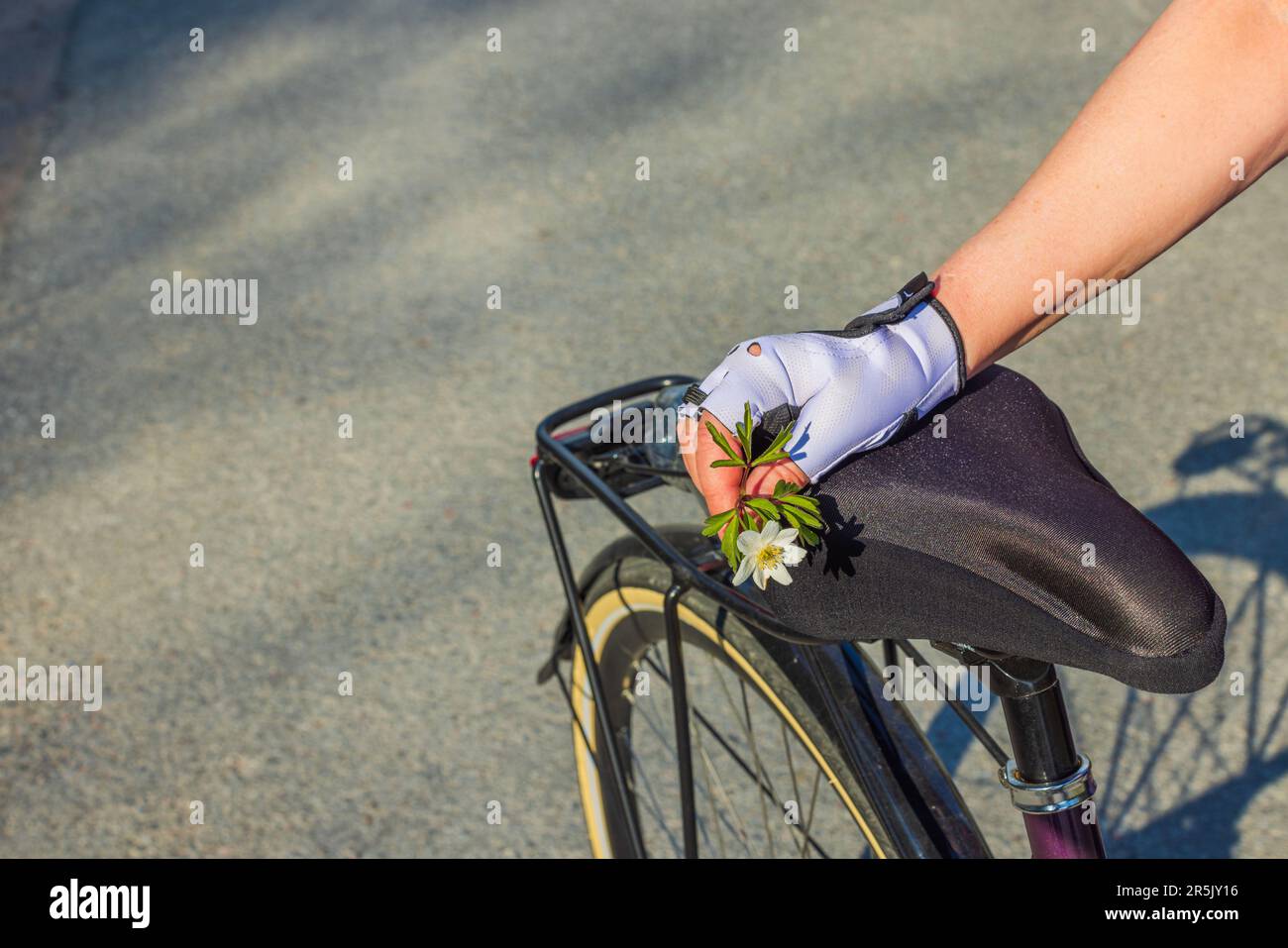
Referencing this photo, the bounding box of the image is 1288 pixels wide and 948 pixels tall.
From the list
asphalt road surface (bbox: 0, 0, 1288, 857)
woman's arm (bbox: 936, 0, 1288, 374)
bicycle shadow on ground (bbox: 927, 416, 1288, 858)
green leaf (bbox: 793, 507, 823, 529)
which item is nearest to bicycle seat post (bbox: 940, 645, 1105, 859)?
green leaf (bbox: 793, 507, 823, 529)

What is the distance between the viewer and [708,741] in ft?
9.46

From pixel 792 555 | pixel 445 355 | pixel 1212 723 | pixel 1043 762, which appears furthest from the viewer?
pixel 445 355

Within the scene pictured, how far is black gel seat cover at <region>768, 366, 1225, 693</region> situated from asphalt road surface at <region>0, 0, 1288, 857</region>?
0.27m

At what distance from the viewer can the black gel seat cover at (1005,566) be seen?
1.14 metres

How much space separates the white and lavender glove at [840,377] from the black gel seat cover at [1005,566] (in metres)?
0.07

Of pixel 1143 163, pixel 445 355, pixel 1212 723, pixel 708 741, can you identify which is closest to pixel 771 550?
pixel 1143 163

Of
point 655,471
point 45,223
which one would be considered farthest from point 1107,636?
point 45,223

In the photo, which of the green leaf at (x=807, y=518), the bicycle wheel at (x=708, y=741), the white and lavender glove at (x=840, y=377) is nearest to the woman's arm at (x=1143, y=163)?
the white and lavender glove at (x=840, y=377)

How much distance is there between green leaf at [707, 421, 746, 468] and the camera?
3.82 ft

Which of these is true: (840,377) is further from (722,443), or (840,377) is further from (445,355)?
(445,355)

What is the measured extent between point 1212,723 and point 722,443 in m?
2.15

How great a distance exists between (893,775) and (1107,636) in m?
0.49

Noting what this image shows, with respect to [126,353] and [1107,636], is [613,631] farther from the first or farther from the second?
[126,353]

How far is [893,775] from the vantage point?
1562 millimetres
